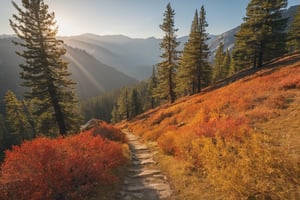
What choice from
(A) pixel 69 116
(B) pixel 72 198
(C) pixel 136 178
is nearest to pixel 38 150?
(B) pixel 72 198

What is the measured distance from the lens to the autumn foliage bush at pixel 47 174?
18.1 feet

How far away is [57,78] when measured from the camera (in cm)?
1834

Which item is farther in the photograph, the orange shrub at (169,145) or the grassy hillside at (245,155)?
the orange shrub at (169,145)

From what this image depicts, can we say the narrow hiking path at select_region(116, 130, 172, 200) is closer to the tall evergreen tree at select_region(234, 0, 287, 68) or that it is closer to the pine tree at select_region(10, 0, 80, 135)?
the pine tree at select_region(10, 0, 80, 135)

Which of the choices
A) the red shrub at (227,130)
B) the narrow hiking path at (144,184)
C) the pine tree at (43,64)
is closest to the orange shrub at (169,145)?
the narrow hiking path at (144,184)

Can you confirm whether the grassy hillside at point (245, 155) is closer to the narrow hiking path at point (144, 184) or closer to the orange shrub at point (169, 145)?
the orange shrub at point (169, 145)

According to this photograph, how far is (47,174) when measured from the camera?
19.3 feet

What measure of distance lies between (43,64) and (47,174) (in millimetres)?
14205

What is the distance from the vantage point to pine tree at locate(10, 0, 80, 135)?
16875 mm

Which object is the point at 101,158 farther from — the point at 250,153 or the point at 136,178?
the point at 250,153

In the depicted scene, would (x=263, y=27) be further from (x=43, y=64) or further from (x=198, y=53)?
(x=43, y=64)

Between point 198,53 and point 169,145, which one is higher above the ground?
point 198,53

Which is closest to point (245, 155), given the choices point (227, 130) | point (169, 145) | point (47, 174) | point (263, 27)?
point (227, 130)

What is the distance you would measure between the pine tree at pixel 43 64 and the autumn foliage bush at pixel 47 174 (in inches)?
476
